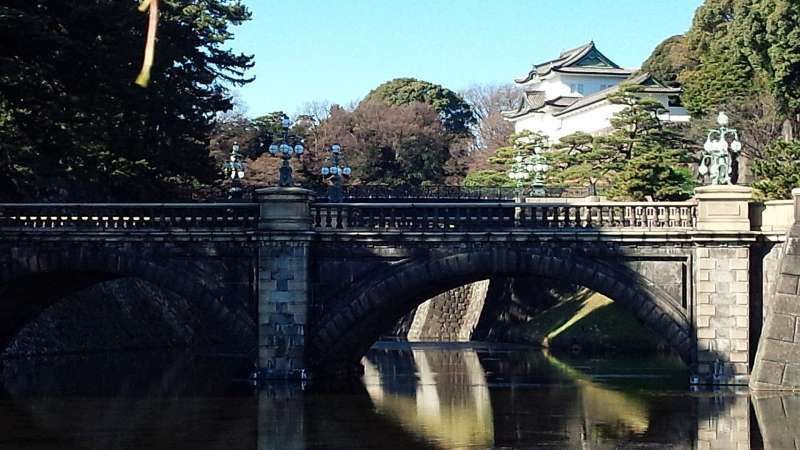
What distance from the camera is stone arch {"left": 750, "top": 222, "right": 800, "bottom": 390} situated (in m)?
34.0

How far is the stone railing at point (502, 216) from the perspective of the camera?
36094 millimetres

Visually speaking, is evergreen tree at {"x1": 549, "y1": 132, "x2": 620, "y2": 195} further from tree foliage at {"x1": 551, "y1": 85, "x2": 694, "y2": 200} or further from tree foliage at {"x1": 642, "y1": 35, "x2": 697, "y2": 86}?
tree foliage at {"x1": 642, "y1": 35, "x2": 697, "y2": 86}

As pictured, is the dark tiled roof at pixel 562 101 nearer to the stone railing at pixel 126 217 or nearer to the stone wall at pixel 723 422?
the stone railing at pixel 126 217

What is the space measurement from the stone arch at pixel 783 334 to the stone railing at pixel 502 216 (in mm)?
2745

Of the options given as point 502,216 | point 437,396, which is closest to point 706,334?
point 502,216

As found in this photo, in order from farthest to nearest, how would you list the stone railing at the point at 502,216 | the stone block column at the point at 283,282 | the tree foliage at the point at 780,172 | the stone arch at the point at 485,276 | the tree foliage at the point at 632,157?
the tree foliage at the point at 632,157, the tree foliage at the point at 780,172, the stone block column at the point at 283,282, the stone railing at the point at 502,216, the stone arch at the point at 485,276

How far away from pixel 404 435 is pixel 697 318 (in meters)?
11.1

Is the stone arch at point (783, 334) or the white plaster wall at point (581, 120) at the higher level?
the white plaster wall at point (581, 120)

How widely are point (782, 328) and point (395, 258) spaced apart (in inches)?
406

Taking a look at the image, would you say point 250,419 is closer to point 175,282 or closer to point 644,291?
point 175,282

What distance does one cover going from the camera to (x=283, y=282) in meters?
36.8

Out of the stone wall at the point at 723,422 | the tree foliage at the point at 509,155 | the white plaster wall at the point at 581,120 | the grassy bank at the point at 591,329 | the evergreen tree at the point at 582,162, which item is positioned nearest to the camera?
the stone wall at the point at 723,422

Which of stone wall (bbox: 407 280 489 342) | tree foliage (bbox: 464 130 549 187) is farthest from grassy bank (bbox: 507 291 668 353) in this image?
tree foliage (bbox: 464 130 549 187)

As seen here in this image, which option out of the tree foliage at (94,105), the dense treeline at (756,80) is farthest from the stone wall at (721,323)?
the tree foliage at (94,105)
